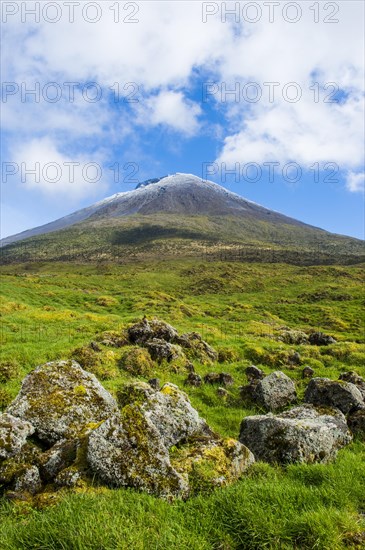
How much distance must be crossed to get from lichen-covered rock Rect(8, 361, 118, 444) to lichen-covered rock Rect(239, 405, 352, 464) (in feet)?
11.8

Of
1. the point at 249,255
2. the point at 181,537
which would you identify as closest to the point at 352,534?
the point at 181,537

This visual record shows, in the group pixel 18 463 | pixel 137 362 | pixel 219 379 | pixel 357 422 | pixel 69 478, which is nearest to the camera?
pixel 69 478

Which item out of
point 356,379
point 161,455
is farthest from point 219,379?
point 161,455

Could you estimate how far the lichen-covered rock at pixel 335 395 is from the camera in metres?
11.7

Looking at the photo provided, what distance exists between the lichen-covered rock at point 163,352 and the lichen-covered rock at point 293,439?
9.16 m

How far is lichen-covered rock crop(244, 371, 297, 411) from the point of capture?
44.2 feet

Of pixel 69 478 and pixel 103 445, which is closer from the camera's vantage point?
pixel 69 478

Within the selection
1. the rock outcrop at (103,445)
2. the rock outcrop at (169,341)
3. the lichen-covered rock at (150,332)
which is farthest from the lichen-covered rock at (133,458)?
the lichen-covered rock at (150,332)

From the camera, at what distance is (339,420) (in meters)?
9.86

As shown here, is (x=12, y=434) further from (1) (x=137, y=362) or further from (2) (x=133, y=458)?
(1) (x=137, y=362)

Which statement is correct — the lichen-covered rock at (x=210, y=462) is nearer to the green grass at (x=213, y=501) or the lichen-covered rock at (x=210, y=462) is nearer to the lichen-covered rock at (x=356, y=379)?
the green grass at (x=213, y=501)

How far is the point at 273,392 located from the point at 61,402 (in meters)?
8.56

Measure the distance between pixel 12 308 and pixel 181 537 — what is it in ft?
119

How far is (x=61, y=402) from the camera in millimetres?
8500
